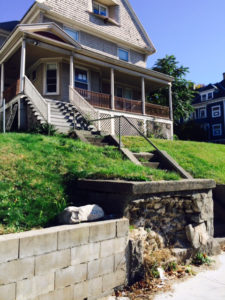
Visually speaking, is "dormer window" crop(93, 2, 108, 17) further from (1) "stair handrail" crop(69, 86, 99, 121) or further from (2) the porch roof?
(1) "stair handrail" crop(69, 86, 99, 121)

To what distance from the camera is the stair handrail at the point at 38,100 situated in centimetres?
1081

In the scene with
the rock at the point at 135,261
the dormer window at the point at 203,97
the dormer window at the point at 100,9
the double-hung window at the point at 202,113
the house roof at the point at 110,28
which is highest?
the dormer window at the point at 100,9

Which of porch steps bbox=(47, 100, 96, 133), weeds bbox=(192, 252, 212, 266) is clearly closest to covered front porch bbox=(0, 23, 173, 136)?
porch steps bbox=(47, 100, 96, 133)

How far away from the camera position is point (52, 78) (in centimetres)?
1558

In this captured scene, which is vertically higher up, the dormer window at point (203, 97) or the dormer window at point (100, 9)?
the dormer window at point (100, 9)

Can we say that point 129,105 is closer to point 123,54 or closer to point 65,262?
point 123,54

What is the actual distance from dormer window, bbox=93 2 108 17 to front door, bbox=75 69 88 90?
5002mm

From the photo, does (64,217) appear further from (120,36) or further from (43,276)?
(120,36)

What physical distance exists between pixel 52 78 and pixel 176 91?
13.6 metres

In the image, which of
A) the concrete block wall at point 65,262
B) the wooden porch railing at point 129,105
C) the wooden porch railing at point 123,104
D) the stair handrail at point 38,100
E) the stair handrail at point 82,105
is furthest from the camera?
the wooden porch railing at point 129,105

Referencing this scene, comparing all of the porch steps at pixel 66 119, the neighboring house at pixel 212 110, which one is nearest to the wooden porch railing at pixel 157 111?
the porch steps at pixel 66 119

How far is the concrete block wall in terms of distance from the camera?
3.09 m

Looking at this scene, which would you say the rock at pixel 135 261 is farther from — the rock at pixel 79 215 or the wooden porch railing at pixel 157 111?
the wooden porch railing at pixel 157 111

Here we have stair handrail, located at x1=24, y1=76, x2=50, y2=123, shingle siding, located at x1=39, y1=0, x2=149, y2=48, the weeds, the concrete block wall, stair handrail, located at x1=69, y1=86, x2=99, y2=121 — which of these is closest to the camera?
the concrete block wall
